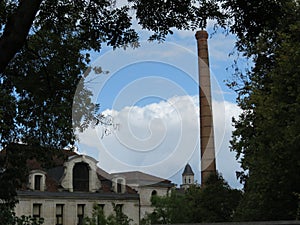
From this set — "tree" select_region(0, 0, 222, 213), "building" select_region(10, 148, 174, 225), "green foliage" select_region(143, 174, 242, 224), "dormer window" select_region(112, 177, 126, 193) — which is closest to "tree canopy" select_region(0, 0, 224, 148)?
"tree" select_region(0, 0, 222, 213)

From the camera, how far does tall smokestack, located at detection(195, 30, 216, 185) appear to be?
4253 centimetres

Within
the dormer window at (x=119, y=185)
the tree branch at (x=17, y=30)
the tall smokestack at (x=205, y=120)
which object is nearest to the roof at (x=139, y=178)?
the tall smokestack at (x=205, y=120)

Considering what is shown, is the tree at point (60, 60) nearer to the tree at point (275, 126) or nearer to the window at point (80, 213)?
the tree at point (275, 126)

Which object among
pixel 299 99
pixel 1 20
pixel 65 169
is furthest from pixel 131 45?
pixel 65 169

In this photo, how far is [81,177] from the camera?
61781mm

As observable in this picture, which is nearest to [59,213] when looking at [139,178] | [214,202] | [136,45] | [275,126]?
[139,178]

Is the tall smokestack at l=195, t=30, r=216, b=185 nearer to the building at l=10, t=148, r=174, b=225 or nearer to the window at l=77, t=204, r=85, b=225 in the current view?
the building at l=10, t=148, r=174, b=225

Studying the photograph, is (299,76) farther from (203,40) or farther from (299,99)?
(203,40)

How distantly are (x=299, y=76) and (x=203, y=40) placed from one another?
23.6m

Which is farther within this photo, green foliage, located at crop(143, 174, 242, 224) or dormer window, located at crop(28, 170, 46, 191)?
dormer window, located at crop(28, 170, 46, 191)

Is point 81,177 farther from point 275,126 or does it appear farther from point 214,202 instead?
point 275,126

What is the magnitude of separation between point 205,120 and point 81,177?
2409 cm

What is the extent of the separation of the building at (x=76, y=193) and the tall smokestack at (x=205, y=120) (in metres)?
11.0

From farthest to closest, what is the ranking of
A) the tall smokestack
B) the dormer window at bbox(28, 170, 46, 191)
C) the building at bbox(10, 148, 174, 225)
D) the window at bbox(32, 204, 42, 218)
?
the dormer window at bbox(28, 170, 46, 191) → the building at bbox(10, 148, 174, 225) → the window at bbox(32, 204, 42, 218) → the tall smokestack
